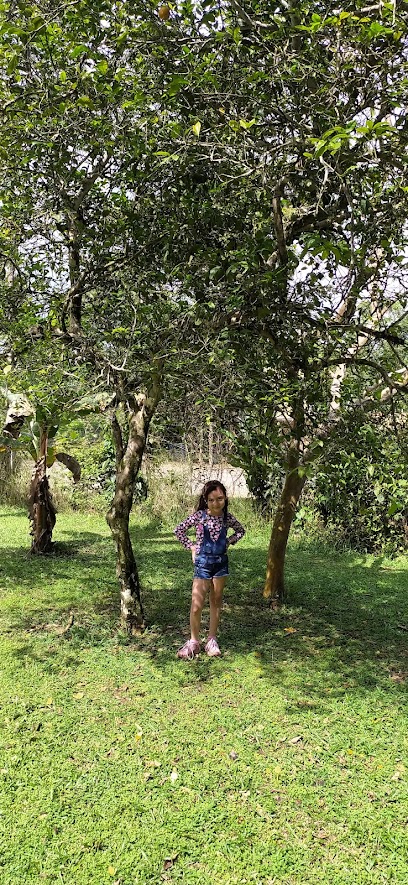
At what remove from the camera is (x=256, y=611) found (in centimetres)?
650

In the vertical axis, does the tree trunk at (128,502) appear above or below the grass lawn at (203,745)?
above

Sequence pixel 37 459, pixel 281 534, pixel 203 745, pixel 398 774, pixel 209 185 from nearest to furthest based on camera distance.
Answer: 1. pixel 398 774
2. pixel 203 745
3. pixel 209 185
4. pixel 281 534
5. pixel 37 459

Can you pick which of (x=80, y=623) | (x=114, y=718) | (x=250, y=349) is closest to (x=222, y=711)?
(x=114, y=718)

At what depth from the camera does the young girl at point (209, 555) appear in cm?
512

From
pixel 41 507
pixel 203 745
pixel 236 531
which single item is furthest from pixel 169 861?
pixel 41 507

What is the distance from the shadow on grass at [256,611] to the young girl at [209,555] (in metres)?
0.25

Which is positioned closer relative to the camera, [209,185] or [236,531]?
[209,185]

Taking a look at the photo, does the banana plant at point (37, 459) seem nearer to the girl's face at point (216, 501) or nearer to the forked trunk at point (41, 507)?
the forked trunk at point (41, 507)

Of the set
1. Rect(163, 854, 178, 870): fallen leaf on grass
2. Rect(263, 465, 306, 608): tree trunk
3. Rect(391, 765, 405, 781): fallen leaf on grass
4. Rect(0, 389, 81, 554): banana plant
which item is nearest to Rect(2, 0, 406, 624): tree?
Rect(263, 465, 306, 608): tree trunk

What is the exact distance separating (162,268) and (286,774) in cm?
338

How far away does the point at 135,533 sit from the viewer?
10641mm

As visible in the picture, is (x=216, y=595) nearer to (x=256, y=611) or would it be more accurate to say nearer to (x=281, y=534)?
(x=281, y=534)

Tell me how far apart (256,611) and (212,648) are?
1333 mm

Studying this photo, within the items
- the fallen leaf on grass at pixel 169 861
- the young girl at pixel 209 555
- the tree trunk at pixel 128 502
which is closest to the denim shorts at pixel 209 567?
the young girl at pixel 209 555
